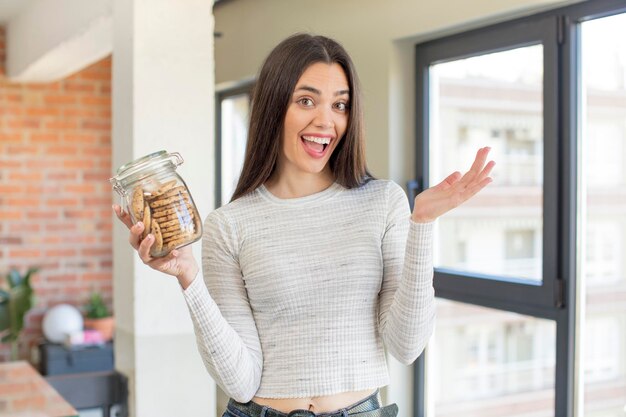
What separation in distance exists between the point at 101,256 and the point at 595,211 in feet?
11.2


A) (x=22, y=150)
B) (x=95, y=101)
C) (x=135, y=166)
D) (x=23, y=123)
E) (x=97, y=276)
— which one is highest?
(x=95, y=101)

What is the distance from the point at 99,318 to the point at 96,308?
0.24 feet

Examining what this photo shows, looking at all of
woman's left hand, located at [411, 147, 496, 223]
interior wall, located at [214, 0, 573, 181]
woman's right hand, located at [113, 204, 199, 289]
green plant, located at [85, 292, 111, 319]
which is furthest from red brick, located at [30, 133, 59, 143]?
woman's left hand, located at [411, 147, 496, 223]

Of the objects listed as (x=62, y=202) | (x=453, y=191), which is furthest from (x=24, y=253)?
(x=453, y=191)

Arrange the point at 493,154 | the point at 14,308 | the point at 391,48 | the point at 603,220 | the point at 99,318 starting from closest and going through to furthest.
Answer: the point at 603,220
the point at 391,48
the point at 493,154
the point at 14,308
the point at 99,318

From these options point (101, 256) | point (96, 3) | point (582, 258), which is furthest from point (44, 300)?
point (582, 258)

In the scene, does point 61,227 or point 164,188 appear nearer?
point 164,188

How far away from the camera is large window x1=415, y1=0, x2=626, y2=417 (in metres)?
2.38

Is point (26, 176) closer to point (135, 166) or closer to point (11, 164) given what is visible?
point (11, 164)

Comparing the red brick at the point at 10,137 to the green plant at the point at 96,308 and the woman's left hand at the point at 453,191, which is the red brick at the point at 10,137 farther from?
the woman's left hand at the point at 453,191

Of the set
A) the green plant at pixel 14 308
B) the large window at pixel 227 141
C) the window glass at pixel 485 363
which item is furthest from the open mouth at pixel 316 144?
the green plant at pixel 14 308

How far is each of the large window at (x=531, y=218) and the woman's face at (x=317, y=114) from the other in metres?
1.14

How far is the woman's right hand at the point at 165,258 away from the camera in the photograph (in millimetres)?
1242

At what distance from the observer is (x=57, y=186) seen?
16.4 feet
